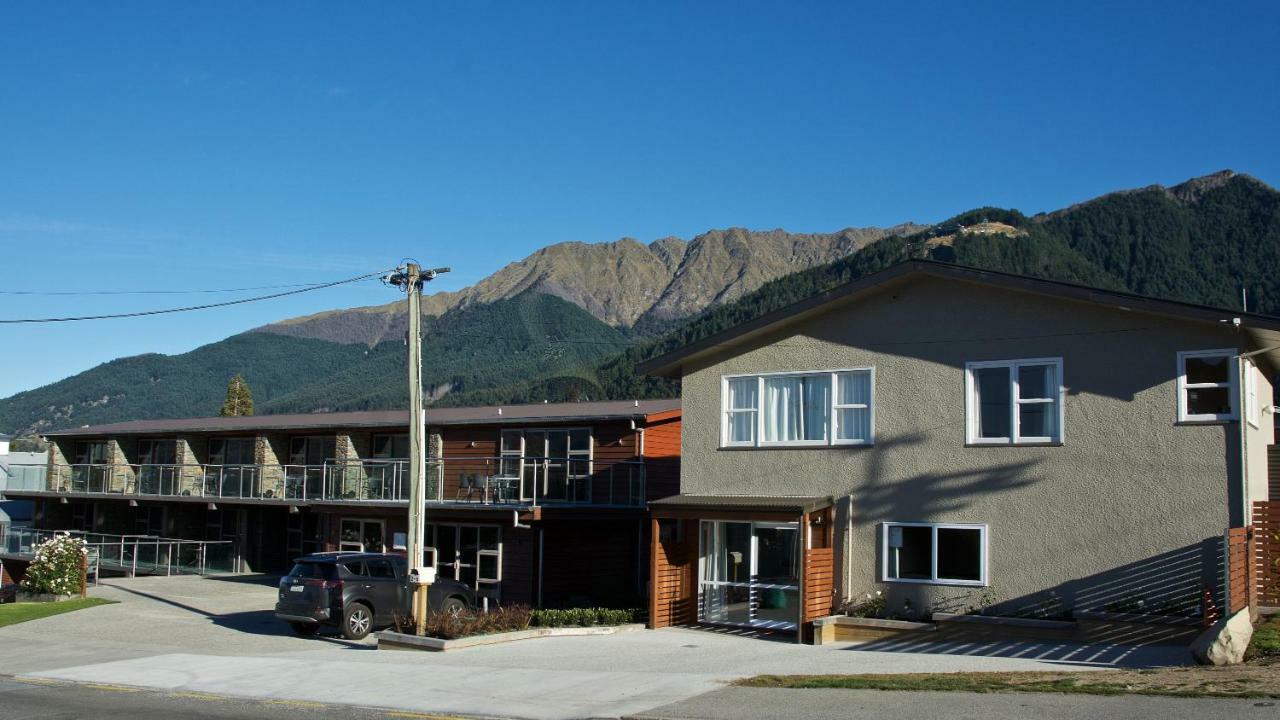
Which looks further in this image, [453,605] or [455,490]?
[455,490]

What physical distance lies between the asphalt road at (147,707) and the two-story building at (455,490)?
1035cm

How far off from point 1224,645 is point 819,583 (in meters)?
7.36

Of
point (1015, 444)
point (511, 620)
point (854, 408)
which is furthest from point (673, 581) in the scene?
point (1015, 444)

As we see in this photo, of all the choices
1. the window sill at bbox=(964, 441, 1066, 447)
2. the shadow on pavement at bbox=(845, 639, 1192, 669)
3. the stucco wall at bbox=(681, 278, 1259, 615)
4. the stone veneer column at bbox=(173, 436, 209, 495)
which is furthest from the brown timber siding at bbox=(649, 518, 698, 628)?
the stone veneer column at bbox=(173, 436, 209, 495)

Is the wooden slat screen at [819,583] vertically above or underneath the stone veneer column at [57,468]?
underneath

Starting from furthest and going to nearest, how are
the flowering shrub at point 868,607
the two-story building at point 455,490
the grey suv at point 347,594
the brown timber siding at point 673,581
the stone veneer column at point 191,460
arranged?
1. the stone veneer column at point 191,460
2. the two-story building at point 455,490
3. the brown timber siding at point 673,581
4. the grey suv at point 347,594
5. the flowering shrub at point 868,607

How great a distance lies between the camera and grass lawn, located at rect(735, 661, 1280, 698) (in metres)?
12.8

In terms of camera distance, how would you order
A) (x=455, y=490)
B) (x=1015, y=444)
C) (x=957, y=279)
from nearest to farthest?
A: (x=1015, y=444)
(x=957, y=279)
(x=455, y=490)

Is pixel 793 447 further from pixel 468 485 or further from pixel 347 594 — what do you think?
pixel 468 485

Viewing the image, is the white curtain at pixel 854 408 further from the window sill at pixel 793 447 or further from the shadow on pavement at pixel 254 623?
the shadow on pavement at pixel 254 623

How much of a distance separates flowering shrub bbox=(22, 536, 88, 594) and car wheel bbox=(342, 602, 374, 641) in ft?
37.0

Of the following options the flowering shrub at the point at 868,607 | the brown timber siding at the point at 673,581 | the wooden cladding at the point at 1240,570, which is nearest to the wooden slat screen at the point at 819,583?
the flowering shrub at the point at 868,607

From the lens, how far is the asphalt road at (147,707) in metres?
13.5

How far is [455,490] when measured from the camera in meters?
30.8
